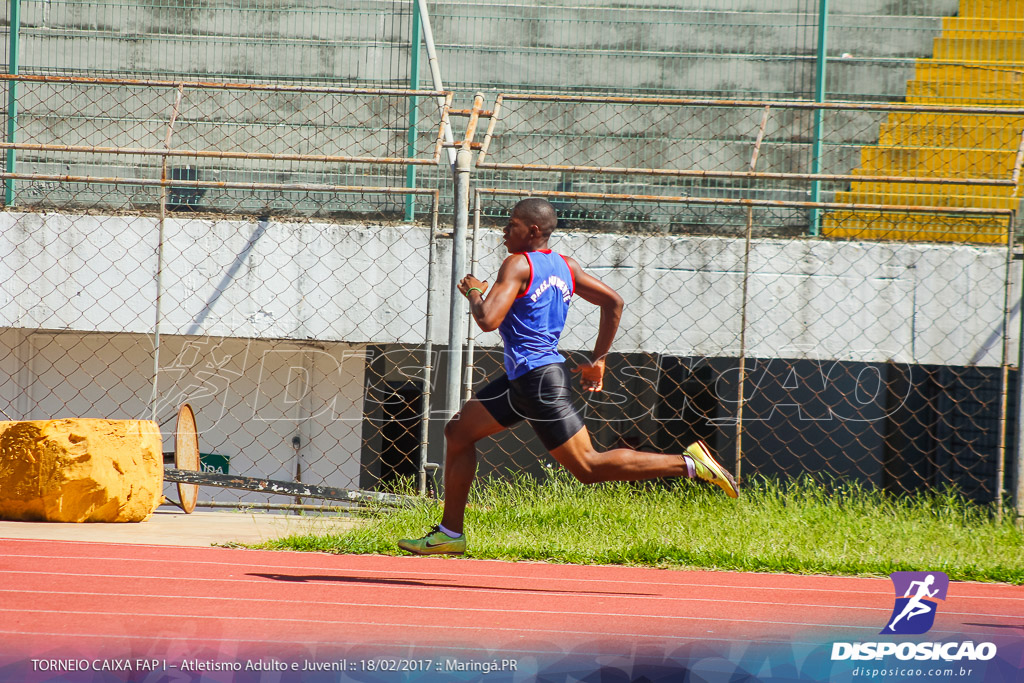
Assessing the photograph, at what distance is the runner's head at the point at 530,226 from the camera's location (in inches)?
178

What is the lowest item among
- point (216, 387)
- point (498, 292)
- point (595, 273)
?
point (216, 387)

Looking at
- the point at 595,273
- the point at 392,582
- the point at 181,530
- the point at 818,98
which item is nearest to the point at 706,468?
the point at 392,582

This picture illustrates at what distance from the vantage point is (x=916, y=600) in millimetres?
4020

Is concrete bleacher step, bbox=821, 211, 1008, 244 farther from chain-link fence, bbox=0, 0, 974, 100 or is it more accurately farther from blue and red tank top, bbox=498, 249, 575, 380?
blue and red tank top, bbox=498, 249, 575, 380

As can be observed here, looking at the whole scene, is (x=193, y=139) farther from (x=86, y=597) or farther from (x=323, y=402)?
(x=86, y=597)

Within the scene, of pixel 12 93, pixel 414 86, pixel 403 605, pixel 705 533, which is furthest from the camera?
pixel 414 86

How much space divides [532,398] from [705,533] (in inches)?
65.0

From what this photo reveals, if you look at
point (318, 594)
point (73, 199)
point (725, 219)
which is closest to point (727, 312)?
point (725, 219)

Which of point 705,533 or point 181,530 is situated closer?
point 705,533

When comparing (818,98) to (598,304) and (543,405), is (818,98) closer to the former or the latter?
(598,304)

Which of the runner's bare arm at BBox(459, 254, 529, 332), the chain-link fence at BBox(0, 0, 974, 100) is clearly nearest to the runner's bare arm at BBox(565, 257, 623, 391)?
the runner's bare arm at BBox(459, 254, 529, 332)

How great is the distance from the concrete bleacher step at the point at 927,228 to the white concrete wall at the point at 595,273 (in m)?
0.42

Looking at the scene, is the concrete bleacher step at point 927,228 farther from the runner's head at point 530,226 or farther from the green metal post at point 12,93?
the green metal post at point 12,93

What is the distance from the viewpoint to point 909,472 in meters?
9.27
